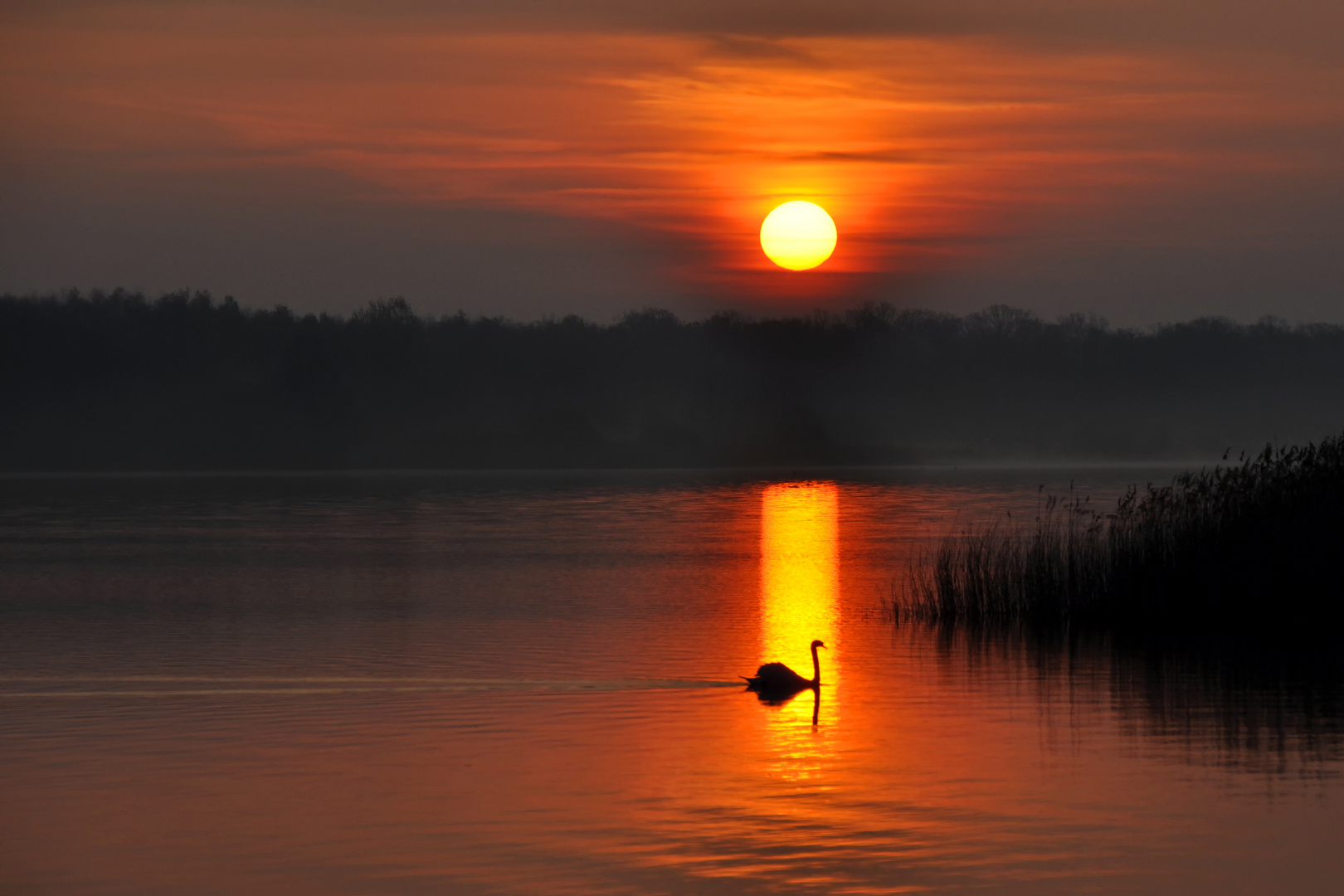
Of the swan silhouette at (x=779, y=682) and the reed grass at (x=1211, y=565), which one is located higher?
the reed grass at (x=1211, y=565)

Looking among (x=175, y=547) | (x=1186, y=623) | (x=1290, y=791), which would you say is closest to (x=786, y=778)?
(x=1290, y=791)

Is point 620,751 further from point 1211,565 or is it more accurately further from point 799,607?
point 799,607

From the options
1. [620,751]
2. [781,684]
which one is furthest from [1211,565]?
[620,751]

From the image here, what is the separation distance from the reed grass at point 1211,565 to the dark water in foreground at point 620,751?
1547 millimetres

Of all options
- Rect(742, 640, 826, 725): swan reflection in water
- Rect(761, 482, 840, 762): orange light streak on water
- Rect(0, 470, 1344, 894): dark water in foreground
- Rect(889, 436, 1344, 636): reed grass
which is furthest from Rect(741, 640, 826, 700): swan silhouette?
Rect(889, 436, 1344, 636): reed grass

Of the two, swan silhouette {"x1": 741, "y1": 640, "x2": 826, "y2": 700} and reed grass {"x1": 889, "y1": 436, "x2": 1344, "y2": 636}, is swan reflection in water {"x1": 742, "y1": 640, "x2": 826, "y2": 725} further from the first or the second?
reed grass {"x1": 889, "y1": 436, "x2": 1344, "y2": 636}

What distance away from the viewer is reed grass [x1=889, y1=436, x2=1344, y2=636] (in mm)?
21297

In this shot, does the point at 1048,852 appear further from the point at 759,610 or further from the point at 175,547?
the point at 175,547

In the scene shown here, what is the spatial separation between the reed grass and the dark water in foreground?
5.08 ft

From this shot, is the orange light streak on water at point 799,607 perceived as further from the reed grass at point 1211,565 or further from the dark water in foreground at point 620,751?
the reed grass at point 1211,565

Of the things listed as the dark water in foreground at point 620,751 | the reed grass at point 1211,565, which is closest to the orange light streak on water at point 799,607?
the dark water in foreground at point 620,751

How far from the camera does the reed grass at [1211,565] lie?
21297mm

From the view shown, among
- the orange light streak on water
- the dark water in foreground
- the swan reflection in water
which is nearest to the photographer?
the dark water in foreground

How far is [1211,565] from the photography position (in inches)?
856
